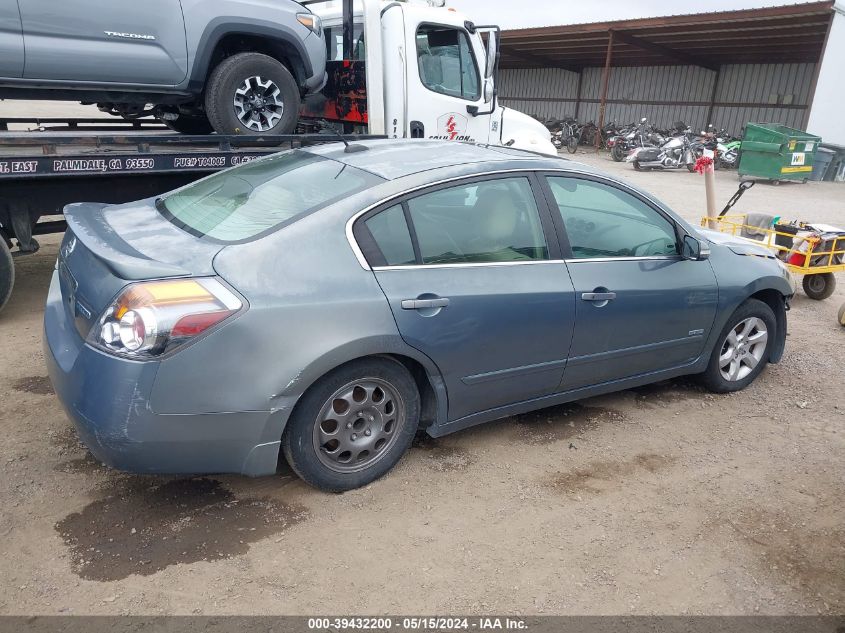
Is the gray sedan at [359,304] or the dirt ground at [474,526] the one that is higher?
the gray sedan at [359,304]

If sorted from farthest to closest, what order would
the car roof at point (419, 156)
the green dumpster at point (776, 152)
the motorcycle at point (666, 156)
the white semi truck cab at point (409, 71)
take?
the motorcycle at point (666, 156) → the green dumpster at point (776, 152) → the white semi truck cab at point (409, 71) → the car roof at point (419, 156)

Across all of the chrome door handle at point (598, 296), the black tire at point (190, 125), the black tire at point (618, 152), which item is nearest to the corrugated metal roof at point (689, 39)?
the black tire at point (618, 152)

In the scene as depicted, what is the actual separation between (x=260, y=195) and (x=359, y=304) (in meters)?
0.84

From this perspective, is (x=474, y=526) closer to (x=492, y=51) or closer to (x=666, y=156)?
(x=492, y=51)

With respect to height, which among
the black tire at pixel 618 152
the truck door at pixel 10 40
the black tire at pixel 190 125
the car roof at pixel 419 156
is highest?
the truck door at pixel 10 40

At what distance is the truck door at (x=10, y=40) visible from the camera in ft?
15.8

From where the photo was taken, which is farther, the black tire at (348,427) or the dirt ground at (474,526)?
the black tire at (348,427)

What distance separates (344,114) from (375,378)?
16.4 ft

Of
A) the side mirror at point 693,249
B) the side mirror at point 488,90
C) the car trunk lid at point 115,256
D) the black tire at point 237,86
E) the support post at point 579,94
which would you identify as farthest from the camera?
the support post at point 579,94

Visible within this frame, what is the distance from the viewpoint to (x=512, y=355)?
336 cm

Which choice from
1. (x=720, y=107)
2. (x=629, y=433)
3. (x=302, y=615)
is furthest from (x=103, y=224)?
(x=720, y=107)

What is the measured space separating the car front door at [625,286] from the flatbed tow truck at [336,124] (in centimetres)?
281

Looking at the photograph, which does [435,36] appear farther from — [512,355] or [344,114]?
[512,355]

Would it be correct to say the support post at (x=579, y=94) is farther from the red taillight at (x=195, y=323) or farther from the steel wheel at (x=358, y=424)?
the red taillight at (x=195, y=323)
